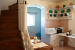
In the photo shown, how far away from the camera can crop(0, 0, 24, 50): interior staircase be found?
1.86 meters

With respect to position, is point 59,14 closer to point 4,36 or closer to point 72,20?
point 72,20

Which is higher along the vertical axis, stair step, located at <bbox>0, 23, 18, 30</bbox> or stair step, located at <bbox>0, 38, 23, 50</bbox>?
stair step, located at <bbox>0, 23, 18, 30</bbox>

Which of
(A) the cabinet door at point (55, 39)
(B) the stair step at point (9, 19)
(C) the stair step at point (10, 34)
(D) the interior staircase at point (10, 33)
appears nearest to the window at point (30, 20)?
(A) the cabinet door at point (55, 39)

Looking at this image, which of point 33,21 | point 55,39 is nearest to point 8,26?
point 55,39

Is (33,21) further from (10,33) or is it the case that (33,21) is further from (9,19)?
(10,33)

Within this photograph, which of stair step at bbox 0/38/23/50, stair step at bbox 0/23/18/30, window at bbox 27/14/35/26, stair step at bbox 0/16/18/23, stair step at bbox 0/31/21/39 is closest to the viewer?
stair step at bbox 0/38/23/50

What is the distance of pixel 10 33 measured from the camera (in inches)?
85.0

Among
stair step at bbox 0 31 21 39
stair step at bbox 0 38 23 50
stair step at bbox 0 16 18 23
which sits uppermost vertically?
stair step at bbox 0 16 18 23

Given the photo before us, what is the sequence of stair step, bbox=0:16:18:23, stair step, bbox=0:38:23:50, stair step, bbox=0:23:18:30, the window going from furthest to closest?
the window
stair step, bbox=0:16:18:23
stair step, bbox=0:23:18:30
stair step, bbox=0:38:23:50

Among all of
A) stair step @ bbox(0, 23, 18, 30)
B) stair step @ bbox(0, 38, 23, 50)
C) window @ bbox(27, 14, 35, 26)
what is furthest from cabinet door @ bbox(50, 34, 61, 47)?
window @ bbox(27, 14, 35, 26)

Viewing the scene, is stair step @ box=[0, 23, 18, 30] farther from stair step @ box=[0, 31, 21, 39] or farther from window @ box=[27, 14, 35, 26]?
window @ box=[27, 14, 35, 26]

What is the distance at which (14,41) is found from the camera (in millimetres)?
1904

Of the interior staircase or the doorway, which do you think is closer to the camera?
the interior staircase

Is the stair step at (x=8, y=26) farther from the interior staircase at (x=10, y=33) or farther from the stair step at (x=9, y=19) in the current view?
the stair step at (x=9, y=19)
